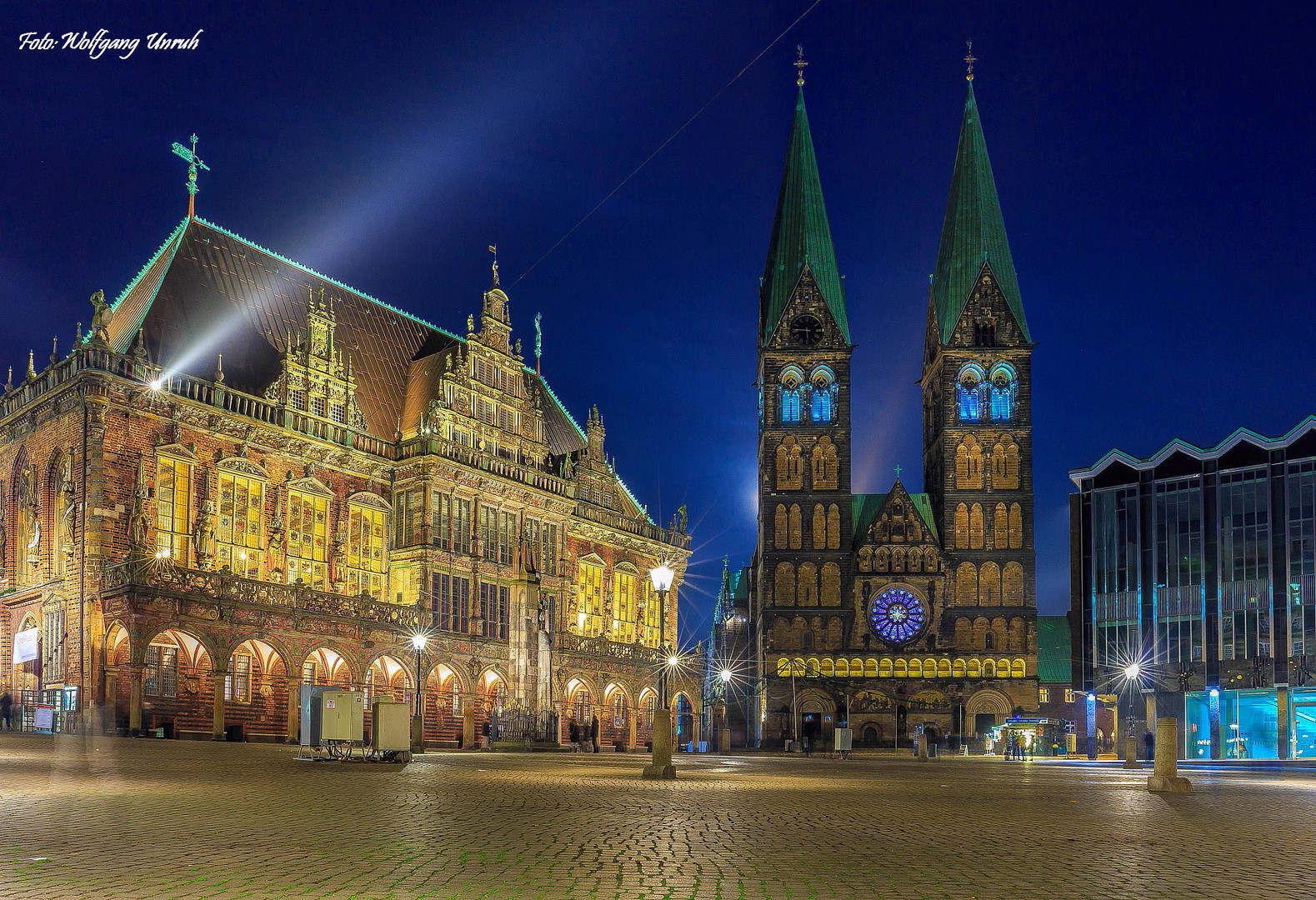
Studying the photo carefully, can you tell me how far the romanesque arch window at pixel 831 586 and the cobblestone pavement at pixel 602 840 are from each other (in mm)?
71127

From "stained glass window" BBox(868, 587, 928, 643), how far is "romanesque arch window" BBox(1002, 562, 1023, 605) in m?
5.75

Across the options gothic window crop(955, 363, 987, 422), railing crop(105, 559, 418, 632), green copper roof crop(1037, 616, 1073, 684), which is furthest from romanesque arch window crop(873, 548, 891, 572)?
railing crop(105, 559, 418, 632)

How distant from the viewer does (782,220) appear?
99312mm

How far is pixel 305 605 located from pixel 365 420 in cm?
1195

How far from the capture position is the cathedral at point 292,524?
42.3 meters

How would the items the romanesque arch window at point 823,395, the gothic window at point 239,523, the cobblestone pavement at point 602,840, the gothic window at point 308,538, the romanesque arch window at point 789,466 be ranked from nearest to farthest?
the cobblestone pavement at point 602,840, the gothic window at point 239,523, the gothic window at point 308,538, the romanesque arch window at point 789,466, the romanesque arch window at point 823,395

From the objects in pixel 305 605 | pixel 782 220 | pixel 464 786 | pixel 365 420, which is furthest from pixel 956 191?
pixel 464 786

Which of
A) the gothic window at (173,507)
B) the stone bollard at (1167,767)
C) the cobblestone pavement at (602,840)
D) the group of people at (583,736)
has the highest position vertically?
the gothic window at (173,507)

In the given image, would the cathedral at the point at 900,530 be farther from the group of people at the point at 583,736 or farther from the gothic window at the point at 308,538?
the gothic window at the point at 308,538

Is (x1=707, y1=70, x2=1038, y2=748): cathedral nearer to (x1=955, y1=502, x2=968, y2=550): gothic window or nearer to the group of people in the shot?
(x1=955, y1=502, x2=968, y2=550): gothic window

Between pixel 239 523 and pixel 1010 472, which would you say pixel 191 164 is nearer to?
pixel 239 523

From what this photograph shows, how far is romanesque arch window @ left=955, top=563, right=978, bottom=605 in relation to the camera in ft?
304

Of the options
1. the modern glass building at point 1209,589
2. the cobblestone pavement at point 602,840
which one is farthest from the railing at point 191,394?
the modern glass building at point 1209,589

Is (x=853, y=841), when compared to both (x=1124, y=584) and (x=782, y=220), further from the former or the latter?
(x=782, y=220)
